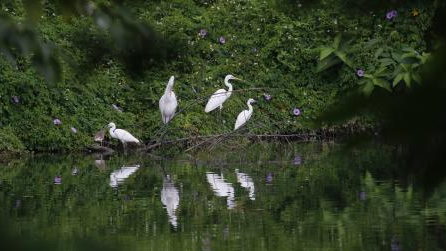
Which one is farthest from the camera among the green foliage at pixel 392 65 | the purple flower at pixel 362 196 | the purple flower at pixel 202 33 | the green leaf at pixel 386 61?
the purple flower at pixel 202 33

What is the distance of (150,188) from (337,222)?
230 cm

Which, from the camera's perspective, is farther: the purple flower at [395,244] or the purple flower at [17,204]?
the purple flower at [17,204]

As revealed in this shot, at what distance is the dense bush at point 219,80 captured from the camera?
11.7 m

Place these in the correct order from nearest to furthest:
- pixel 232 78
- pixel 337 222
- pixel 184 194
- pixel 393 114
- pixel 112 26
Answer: pixel 393 114 < pixel 112 26 < pixel 337 222 < pixel 184 194 < pixel 232 78

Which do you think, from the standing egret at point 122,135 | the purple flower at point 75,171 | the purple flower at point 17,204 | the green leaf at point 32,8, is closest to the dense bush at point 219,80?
the standing egret at point 122,135

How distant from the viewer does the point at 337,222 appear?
6227 mm

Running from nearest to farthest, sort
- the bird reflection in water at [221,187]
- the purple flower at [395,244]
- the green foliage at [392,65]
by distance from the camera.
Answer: the purple flower at [395,244], the bird reflection in water at [221,187], the green foliage at [392,65]

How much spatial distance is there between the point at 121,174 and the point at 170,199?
1710 mm

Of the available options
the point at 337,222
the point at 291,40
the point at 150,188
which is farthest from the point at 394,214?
the point at 291,40

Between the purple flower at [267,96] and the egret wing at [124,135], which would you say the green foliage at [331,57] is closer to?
the purple flower at [267,96]

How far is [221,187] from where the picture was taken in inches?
320

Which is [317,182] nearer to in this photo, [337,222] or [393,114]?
[337,222]

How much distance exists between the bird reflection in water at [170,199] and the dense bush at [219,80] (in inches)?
132

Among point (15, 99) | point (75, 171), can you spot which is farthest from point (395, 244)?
point (15, 99)
